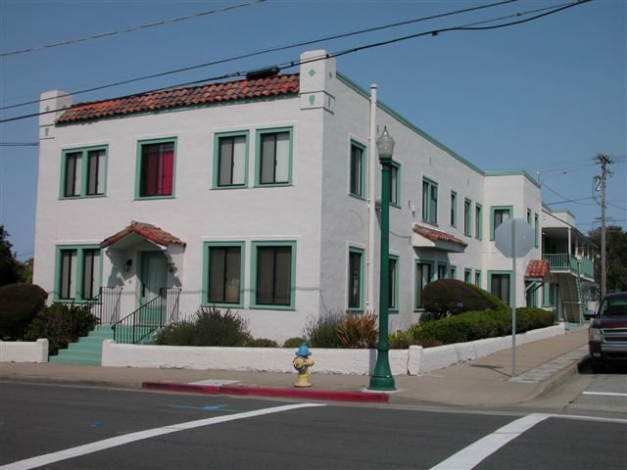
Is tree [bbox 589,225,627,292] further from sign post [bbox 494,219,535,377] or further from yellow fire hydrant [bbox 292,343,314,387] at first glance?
yellow fire hydrant [bbox 292,343,314,387]

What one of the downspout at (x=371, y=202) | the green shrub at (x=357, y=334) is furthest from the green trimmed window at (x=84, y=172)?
the green shrub at (x=357, y=334)

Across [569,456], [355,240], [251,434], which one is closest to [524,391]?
[569,456]

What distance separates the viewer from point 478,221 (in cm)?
3347

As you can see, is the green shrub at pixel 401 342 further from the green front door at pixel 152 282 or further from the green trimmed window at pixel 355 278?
the green front door at pixel 152 282

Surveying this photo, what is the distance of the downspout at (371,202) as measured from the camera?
68.0ft

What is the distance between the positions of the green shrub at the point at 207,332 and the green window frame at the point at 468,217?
15.2m

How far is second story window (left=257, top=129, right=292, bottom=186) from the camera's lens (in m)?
19.1

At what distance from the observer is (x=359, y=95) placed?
67.4 ft

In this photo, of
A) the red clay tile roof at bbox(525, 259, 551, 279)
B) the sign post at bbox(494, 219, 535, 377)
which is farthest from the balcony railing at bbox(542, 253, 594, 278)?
the sign post at bbox(494, 219, 535, 377)

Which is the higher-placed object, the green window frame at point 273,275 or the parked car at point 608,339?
the green window frame at point 273,275

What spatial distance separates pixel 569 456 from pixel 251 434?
3.79 metres

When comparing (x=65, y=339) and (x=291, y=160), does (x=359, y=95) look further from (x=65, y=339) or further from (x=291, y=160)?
(x=65, y=339)

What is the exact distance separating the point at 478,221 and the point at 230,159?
1697 centimetres

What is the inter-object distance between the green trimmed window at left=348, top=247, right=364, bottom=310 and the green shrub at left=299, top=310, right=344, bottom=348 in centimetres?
157
